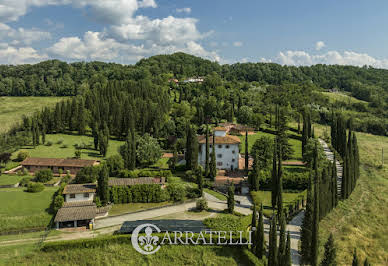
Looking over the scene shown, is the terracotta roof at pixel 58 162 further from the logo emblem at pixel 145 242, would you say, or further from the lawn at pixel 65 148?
the logo emblem at pixel 145 242

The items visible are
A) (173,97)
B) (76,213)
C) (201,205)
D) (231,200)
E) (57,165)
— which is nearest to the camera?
(76,213)

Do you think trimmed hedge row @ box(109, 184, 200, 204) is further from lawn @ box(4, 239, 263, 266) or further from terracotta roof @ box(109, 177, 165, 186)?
lawn @ box(4, 239, 263, 266)

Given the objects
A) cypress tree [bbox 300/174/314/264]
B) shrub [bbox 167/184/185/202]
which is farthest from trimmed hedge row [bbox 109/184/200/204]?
cypress tree [bbox 300/174/314/264]

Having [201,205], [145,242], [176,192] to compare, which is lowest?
[145,242]

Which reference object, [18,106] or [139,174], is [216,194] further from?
[18,106]

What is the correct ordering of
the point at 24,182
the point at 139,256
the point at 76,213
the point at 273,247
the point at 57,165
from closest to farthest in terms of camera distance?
1. the point at 273,247
2. the point at 139,256
3. the point at 76,213
4. the point at 24,182
5. the point at 57,165

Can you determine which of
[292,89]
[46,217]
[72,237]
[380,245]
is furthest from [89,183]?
[292,89]

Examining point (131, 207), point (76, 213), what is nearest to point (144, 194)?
point (131, 207)
